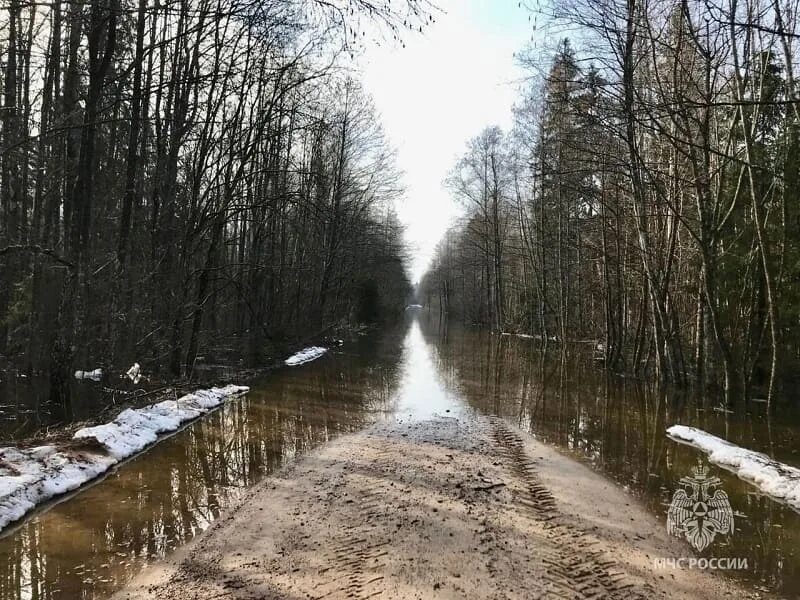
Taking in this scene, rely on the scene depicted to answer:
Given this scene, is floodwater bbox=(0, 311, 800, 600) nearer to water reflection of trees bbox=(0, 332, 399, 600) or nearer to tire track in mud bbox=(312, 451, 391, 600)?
water reflection of trees bbox=(0, 332, 399, 600)

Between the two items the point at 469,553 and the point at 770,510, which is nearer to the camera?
the point at 469,553

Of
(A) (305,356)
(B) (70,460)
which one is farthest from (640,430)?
(A) (305,356)

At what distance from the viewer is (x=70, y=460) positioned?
247 inches

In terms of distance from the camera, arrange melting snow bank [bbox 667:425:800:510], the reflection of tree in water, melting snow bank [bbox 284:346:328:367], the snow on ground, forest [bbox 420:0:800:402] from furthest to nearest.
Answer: the snow on ground, melting snow bank [bbox 284:346:328:367], forest [bbox 420:0:800:402], melting snow bank [bbox 667:425:800:510], the reflection of tree in water

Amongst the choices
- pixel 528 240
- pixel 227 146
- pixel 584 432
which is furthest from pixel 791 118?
pixel 528 240

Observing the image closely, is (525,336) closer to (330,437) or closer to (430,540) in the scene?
(330,437)

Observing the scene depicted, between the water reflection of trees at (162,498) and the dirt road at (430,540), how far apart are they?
0.35 metres

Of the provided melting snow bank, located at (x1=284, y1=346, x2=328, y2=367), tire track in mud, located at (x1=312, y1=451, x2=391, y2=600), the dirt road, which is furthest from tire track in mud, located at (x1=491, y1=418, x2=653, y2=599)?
melting snow bank, located at (x1=284, y1=346, x2=328, y2=367)

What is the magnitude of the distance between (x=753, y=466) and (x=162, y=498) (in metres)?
7.26

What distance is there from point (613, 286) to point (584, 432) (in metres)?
13.1

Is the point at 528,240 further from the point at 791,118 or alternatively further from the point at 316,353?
the point at 791,118

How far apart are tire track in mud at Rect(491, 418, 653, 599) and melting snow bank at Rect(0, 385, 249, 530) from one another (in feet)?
15.8

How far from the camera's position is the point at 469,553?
4.29 m

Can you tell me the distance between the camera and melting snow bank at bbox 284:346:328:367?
18203 mm
